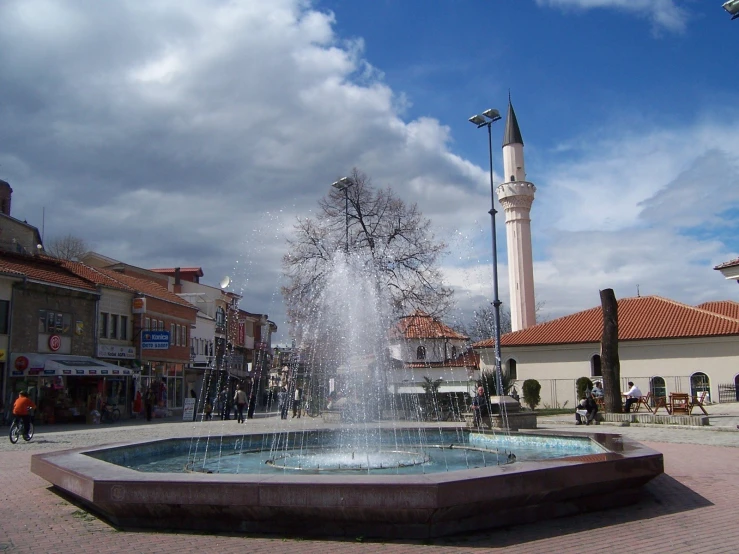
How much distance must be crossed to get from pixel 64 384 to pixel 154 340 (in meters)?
7.38

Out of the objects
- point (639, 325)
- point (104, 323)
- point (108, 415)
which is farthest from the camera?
point (639, 325)

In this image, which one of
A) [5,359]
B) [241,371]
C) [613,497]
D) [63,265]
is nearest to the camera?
[613,497]

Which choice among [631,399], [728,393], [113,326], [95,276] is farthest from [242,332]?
[631,399]

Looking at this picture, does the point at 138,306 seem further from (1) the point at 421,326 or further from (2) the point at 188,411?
(1) the point at 421,326

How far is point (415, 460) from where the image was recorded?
11023mm

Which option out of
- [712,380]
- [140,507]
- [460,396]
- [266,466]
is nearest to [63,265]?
[460,396]

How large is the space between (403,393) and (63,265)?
64.6 feet

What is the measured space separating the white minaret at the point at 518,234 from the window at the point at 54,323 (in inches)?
1439

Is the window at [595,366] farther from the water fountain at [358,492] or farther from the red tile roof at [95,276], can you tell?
the water fountain at [358,492]

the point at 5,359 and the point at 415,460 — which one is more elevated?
the point at 5,359

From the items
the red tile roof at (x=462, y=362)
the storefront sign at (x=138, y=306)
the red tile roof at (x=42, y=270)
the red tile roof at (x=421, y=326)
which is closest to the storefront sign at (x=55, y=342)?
the red tile roof at (x=42, y=270)

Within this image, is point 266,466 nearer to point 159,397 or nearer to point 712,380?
point 159,397

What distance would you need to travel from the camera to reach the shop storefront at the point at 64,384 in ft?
96.5

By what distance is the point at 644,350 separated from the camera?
1663 inches
